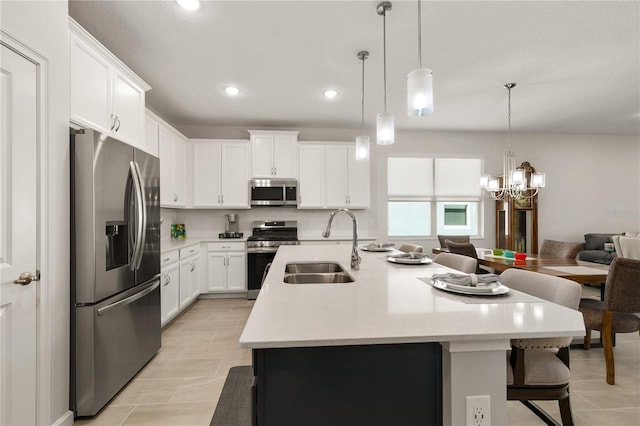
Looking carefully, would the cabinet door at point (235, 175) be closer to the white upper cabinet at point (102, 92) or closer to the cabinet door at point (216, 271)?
the cabinet door at point (216, 271)

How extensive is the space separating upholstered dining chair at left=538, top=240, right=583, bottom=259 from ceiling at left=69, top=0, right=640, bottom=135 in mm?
1868

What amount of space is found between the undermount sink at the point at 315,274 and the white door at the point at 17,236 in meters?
1.35

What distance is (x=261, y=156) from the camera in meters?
4.77

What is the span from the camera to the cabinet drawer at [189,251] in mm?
3758

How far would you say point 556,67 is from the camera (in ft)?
10.1

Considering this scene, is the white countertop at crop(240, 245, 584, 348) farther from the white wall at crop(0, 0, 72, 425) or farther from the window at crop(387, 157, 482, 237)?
the window at crop(387, 157, 482, 237)

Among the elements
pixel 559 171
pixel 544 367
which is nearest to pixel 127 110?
pixel 544 367

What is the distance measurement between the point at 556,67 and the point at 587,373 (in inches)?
112

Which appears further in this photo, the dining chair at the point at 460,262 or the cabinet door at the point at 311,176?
the cabinet door at the point at 311,176

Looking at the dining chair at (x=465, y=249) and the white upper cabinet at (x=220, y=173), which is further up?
the white upper cabinet at (x=220, y=173)

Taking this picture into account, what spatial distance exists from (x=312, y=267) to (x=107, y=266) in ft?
4.57

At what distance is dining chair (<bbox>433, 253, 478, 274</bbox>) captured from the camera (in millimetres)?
2100

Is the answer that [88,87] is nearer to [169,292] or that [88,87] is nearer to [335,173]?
[169,292]

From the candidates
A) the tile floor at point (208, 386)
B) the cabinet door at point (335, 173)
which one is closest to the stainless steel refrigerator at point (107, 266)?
the tile floor at point (208, 386)
